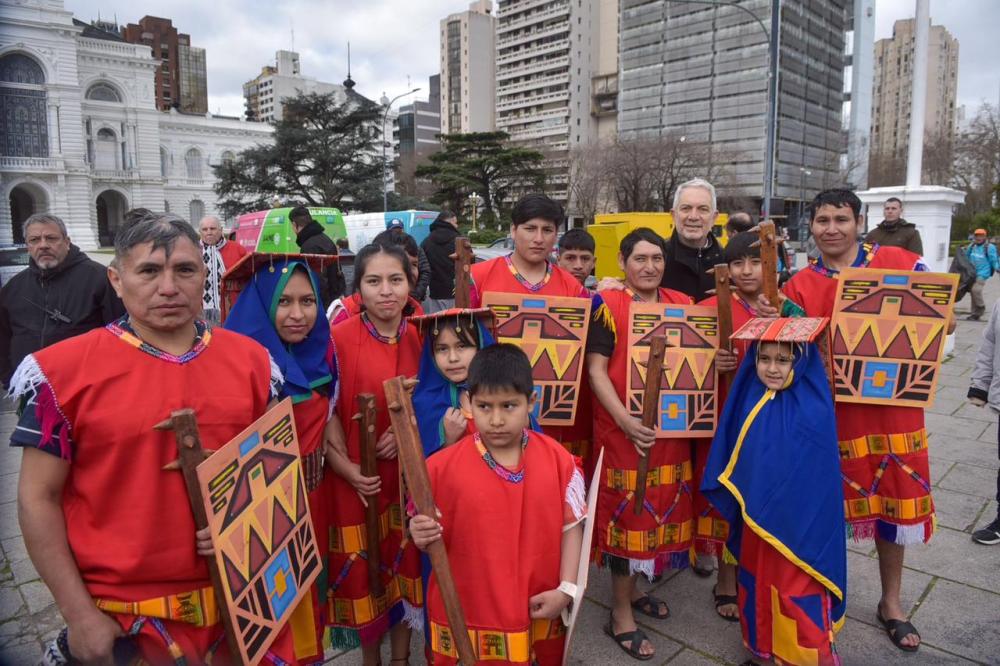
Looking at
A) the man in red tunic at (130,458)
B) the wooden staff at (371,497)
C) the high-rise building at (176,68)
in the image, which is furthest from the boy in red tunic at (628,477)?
the high-rise building at (176,68)

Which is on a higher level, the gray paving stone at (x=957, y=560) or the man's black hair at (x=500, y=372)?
the man's black hair at (x=500, y=372)

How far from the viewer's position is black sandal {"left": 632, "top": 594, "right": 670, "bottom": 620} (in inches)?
134

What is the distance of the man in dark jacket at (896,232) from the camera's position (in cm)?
775

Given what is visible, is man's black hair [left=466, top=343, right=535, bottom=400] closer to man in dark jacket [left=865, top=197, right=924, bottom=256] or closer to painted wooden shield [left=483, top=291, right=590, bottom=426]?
painted wooden shield [left=483, top=291, right=590, bottom=426]

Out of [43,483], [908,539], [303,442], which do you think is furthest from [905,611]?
[43,483]

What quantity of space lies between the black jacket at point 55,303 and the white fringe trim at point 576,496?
13.3 ft

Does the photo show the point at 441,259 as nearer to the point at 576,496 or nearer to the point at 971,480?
the point at 971,480

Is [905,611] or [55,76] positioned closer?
[905,611]

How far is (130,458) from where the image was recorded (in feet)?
5.70

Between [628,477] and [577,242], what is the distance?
1451 millimetres

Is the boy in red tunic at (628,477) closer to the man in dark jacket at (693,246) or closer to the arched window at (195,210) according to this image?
the man in dark jacket at (693,246)

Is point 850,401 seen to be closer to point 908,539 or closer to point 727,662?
point 908,539

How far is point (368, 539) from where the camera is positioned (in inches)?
104

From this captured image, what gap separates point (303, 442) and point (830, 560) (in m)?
2.15
